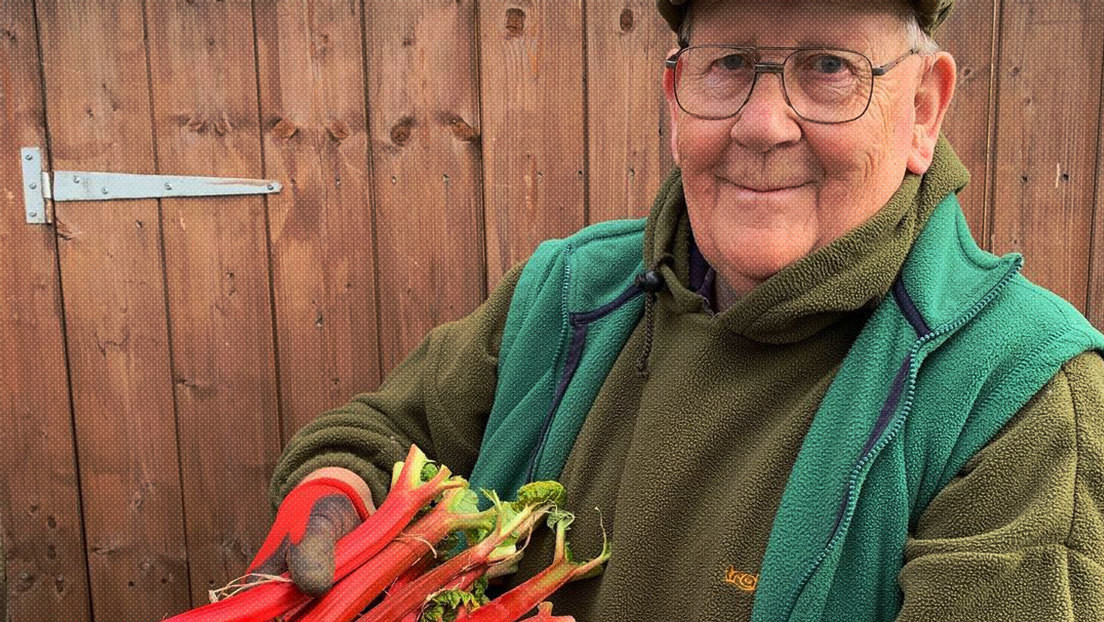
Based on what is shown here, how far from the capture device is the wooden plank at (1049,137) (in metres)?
2.23

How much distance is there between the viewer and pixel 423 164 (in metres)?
2.46

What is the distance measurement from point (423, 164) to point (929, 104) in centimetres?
131

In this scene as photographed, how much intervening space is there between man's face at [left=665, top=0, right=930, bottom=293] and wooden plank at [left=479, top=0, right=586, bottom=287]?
37.8 inches

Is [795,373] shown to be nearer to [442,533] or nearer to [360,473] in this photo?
[442,533]

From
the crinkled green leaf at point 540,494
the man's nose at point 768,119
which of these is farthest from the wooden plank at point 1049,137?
the crinkled green leaf at point 540,494

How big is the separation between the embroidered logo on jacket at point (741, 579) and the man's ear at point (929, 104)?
59cm

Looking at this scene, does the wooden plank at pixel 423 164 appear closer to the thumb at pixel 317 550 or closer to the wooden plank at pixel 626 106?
the wooden plank at pixel 626 106

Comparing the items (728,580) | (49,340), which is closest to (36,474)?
(49,340)

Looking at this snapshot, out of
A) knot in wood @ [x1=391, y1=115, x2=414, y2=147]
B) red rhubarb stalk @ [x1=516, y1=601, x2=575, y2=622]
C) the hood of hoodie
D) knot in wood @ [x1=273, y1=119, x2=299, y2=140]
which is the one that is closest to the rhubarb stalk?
red rhubarb stalk @ [x1=516, y1=601, x2=575, y2=622]

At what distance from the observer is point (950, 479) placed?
4.12 feet

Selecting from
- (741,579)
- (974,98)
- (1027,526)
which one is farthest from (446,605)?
(974,98)

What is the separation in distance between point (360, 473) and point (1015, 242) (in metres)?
1.53

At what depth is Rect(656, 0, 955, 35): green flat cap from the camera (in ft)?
4.40

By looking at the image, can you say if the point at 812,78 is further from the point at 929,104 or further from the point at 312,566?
the point at 312,566
